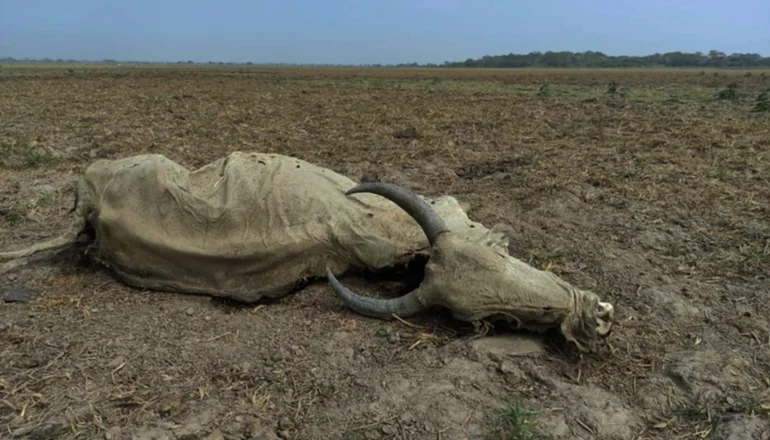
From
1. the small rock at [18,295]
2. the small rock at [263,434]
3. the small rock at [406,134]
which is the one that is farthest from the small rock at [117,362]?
the small rock at [406,134]

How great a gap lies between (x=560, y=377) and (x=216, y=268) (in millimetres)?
2710

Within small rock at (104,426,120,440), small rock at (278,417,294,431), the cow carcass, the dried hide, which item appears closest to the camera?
small rock at (104,426,120,440)

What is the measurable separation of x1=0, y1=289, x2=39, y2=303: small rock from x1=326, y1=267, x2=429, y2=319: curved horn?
98.3 inches

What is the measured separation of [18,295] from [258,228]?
2014 millimetres

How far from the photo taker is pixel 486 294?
4.00 m

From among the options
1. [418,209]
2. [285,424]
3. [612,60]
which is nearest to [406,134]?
[418,209]

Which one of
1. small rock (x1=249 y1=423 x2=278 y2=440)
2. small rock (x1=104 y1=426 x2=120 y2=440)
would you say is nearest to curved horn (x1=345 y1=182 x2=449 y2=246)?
small rock (x1=249 y1=423 x2=278 y2=440)

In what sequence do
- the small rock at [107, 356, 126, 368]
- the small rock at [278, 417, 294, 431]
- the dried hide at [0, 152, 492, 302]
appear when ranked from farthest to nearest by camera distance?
1. the dried hide at [0, 152, 492, 302]
2. the small rock at [107, 356, 126, 368]
3. the small rock at [278, 417, 294, 431]

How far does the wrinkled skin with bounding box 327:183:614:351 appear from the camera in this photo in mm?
3908

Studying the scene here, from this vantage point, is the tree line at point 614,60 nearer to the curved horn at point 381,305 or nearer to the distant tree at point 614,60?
the distant tree at point 614,60

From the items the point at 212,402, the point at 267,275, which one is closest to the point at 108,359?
the point at 212,402

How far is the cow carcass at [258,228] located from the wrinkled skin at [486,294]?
2 centimetres

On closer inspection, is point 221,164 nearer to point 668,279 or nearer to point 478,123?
point 668,279

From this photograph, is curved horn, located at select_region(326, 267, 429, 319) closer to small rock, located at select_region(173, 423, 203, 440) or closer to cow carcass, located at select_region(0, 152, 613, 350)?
cow carcass, located at select_region(0, 152, 613, 350)
